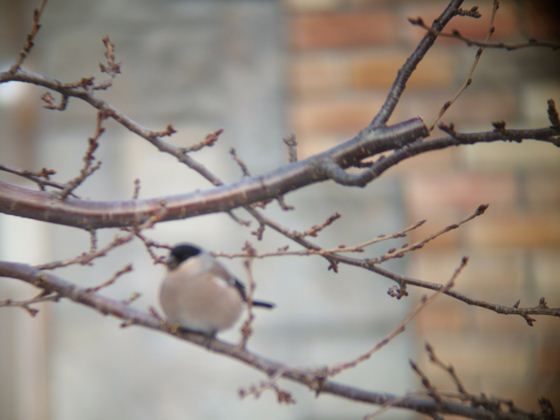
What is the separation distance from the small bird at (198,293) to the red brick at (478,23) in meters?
0.81

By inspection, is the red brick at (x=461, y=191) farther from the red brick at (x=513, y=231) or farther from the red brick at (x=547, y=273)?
the red brick at (x=547, y=273)

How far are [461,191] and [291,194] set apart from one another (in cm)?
44

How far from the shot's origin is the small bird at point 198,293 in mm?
1483

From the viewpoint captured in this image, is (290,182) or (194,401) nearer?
(290,182)

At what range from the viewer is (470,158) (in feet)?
6.30

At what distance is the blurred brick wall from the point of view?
187cm

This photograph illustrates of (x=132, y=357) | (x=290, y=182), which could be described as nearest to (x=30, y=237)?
(x=132, y=357)

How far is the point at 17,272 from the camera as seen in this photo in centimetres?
96

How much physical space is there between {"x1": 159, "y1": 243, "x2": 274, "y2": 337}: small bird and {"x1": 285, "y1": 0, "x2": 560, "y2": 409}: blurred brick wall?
20.3 inches

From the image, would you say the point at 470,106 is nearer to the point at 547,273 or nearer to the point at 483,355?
the point at 547,273

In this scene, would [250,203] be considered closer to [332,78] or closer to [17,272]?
[17,272]

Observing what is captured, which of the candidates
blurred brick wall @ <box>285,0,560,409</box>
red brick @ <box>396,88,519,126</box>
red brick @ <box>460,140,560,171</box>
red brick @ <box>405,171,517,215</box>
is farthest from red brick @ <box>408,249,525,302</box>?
red brick @ <box>396,88,519,126</box>

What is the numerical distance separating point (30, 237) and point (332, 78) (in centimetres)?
94

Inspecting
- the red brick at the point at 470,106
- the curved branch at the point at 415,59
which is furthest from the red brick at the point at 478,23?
the curved branch at the point at 415,59
